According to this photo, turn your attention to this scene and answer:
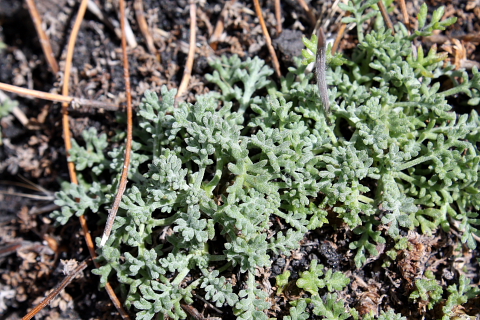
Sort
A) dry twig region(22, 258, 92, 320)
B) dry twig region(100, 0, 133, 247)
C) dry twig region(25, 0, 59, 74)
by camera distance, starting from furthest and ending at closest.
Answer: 1. dry twig region(25, 0, 59, 74)
2. dry twig region(22, 258, 92, 320)
3. dry twig region(100, 0, 133, 247)

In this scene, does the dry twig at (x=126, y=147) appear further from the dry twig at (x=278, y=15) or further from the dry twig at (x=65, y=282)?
the dry twig at (x=278, y=15)

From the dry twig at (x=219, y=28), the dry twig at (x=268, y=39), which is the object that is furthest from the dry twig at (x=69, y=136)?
the dry twig at (x=268, y=39)

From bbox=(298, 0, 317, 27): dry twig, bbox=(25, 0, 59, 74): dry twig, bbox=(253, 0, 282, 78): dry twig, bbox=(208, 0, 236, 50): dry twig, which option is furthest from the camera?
bbox=(25, 0, 59, 74): dry twig

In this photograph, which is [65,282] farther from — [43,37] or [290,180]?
[43,37]

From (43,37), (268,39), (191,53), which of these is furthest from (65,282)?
(268,39)

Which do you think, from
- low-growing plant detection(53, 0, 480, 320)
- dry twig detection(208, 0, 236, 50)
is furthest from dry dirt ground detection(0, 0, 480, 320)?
low-growing plant detection(53, 0, 480, 320)

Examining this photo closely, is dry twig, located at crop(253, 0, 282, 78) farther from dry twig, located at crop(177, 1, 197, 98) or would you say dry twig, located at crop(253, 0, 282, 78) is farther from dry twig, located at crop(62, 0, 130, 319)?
dry twig, located at crop(62, 0, 130, 319)
